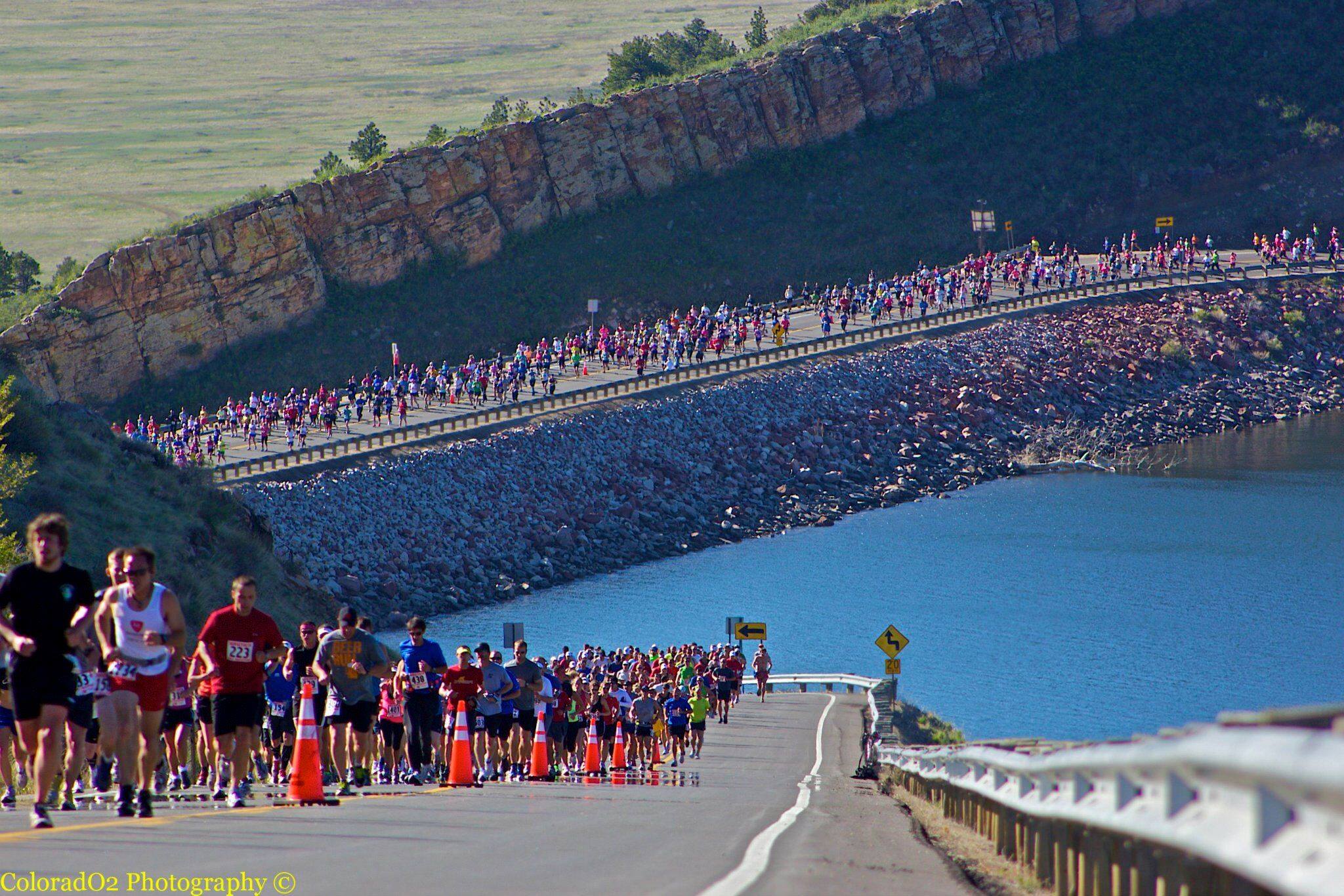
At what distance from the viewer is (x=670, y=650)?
110 ft

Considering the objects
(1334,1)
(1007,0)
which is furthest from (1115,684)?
(1334,1)

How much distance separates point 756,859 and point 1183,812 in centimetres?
410

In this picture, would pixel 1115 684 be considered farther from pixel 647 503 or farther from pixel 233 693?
pixel 233 693

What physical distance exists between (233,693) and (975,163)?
108 m

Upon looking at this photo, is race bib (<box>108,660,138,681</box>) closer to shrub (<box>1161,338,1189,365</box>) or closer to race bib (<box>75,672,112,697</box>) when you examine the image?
race bib (<box>75,672,112,697</box>)

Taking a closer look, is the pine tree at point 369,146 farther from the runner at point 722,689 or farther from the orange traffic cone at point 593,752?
the orange traffic cone at point 593,752

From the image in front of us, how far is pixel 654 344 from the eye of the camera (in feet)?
263

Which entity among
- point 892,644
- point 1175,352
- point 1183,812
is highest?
point 1175,352

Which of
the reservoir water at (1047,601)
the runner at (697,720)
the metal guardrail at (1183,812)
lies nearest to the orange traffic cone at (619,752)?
the runner at (697,720)

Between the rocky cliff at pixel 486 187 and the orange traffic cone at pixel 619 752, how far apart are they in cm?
6776

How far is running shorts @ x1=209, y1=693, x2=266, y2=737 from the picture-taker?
11.5 meters

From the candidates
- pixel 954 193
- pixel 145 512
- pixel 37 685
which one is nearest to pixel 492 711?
pixel 37 685

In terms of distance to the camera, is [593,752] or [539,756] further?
[593,752]

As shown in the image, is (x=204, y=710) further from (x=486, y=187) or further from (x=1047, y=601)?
(x=486, y=187)
